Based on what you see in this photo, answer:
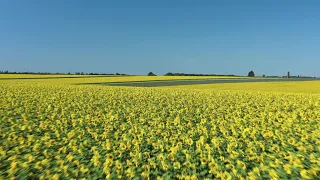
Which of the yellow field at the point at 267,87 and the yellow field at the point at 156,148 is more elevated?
the yellow field at the point at 267,87

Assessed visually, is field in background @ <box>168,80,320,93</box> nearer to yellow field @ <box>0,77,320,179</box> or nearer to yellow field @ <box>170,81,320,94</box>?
yellow field @ <box>170,81,320,94</box>

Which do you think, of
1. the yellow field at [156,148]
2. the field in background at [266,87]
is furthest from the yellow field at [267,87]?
the yellow field at [156,148]

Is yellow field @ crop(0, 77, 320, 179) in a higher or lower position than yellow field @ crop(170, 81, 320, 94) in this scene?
lower

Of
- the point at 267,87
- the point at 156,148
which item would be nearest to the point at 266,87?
the point at 267,87

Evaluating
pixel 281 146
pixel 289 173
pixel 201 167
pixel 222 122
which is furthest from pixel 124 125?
pixel 289 173

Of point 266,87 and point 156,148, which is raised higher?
point 266,87

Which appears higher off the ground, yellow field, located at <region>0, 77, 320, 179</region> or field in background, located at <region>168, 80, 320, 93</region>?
field in background, located at <region>168, 80, 320, 93</region>

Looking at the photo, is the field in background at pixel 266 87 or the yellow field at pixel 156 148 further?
the field in background at pixel 266 87

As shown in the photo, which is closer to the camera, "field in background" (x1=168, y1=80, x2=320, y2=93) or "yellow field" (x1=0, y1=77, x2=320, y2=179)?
"yellow field" (x1=0, y1=77, x2=320, y2=179)

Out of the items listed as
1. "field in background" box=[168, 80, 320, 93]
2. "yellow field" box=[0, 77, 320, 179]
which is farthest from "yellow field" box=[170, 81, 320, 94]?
"yellow field" box=[0, 77, 320, 179]

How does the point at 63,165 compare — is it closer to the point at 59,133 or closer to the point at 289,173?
the point at 59,133

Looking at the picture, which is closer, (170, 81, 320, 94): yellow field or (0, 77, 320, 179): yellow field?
(0, 77, 320, 179): yellow field

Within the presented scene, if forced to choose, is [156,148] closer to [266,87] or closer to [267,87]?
[266,87]

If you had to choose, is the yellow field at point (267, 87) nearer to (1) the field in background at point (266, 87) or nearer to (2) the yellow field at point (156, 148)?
(1) the field in background at point (266, 87)
